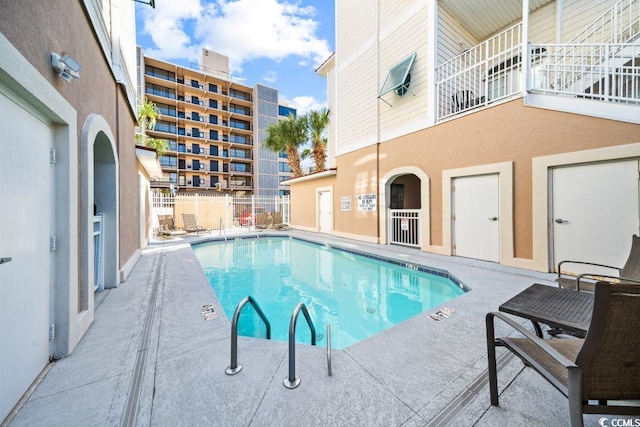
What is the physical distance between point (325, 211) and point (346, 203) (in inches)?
77.1

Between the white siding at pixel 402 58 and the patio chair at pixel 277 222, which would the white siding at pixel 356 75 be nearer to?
the white siding at pixel 402 58

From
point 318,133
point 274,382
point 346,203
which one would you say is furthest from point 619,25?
point 318,133

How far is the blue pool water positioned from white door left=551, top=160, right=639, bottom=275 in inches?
96.0

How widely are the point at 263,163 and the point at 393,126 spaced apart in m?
29.7

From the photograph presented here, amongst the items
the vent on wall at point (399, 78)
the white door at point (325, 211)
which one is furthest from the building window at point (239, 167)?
the vent on wall at point (399, 78)

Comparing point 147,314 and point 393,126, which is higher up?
point 393,126

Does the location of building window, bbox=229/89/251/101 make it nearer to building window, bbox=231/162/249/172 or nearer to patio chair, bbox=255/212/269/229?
building window, bbox=231/162/249/172

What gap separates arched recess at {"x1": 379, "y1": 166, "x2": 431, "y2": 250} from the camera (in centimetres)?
790

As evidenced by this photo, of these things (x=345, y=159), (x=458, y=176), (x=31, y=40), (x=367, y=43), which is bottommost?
(x=458, y=176)

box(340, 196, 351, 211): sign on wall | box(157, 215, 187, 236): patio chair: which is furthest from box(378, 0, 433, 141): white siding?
box(157, 215, 187, 236): patio chair

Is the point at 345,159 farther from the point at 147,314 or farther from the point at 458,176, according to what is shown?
the point at 147,314

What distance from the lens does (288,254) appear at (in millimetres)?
9344

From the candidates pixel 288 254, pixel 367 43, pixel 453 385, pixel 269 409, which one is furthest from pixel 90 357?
pixel 367 43

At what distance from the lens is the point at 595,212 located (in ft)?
15.9
